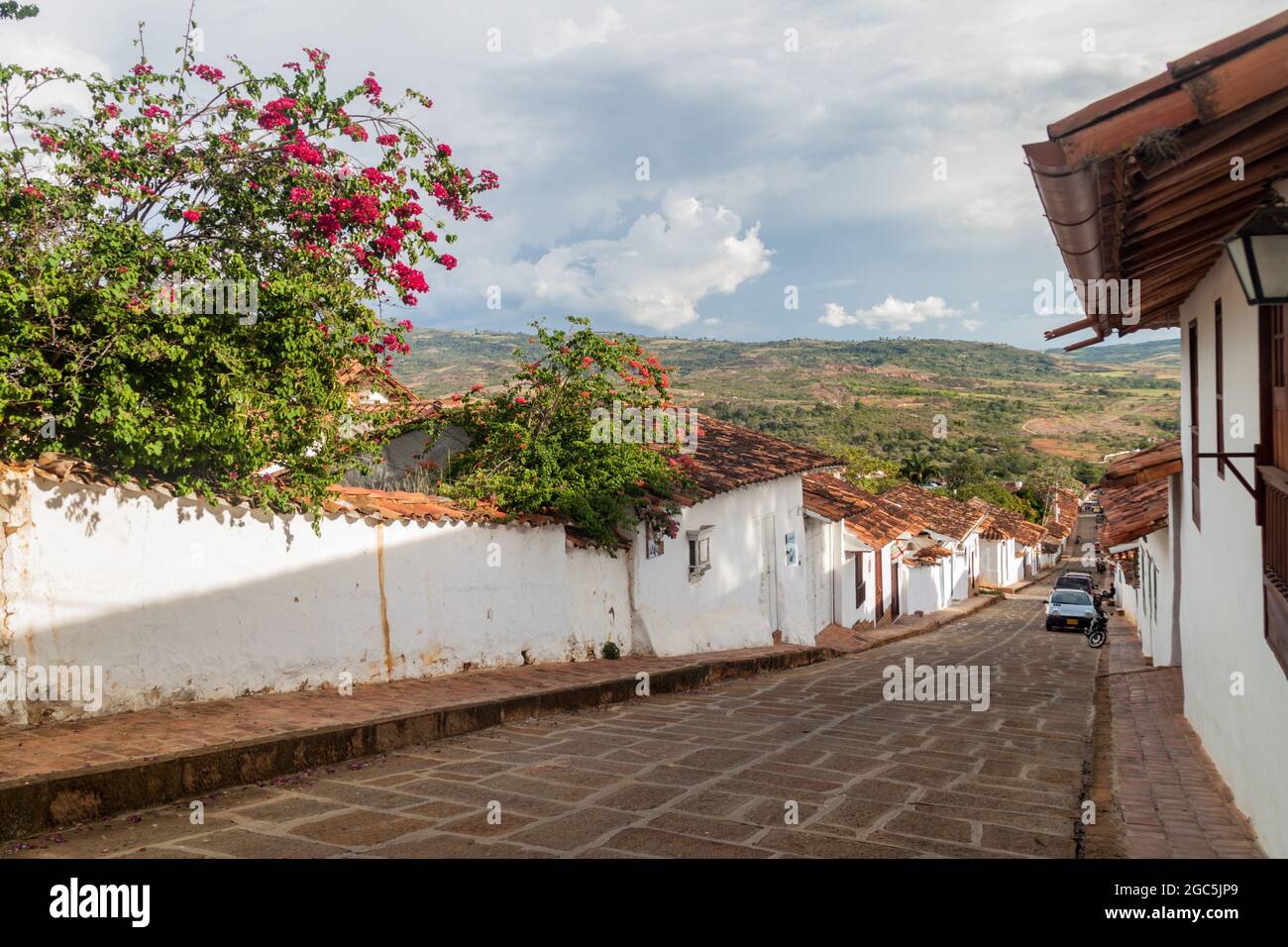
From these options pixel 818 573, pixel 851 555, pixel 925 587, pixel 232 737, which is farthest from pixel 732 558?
pixel 925 587

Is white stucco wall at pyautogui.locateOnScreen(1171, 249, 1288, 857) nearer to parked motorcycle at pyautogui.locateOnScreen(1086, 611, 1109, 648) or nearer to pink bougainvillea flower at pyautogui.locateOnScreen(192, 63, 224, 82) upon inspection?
pink bougainvillea flower at pyautogui.locateOnScreen(192, 63, 224, 82)

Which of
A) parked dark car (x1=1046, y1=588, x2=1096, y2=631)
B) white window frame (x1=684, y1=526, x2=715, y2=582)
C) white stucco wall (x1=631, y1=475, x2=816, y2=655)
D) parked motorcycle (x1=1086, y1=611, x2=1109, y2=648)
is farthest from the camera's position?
parked dark car (x1=1046, y1=588, x2=1096, y2=631)

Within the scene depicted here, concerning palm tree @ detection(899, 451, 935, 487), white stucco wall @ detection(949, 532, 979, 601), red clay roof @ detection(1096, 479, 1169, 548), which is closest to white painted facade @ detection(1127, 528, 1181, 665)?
red clay roof @ detection(1096, 479, 1169, 548)

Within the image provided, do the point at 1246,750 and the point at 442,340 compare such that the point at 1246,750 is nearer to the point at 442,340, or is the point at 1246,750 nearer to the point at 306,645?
the point at 306,645

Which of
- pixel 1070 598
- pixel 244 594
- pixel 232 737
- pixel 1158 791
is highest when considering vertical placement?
pixel 244 594

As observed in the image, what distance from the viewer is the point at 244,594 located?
288 inches

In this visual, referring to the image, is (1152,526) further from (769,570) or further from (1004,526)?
(1004,526)

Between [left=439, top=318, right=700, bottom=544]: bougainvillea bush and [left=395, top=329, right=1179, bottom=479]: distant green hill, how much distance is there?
4369 cm

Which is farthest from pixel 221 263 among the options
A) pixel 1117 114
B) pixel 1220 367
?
pixel 1220 367

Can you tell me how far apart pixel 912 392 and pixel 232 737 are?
10056 centimetres

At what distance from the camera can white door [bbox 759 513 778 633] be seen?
18.4 metres

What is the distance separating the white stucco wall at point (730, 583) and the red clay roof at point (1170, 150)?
914cm
